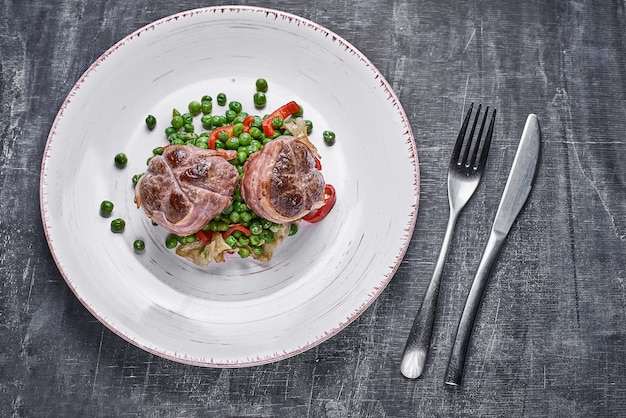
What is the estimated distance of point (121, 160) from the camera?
447cm

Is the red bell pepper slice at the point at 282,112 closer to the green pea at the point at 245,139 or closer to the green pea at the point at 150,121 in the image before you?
the green pea at the point at 245,139

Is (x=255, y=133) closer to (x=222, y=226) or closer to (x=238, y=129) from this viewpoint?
(x=238, y=129)

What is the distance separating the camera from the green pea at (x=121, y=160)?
446 centimetres

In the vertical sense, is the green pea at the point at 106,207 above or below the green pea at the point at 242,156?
below

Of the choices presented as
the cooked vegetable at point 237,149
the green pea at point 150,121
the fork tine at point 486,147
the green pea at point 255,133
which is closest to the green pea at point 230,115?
the cooked vegetable at point 237,149

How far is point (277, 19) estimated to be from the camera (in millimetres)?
4430

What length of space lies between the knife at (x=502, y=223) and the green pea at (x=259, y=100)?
186 centimetres

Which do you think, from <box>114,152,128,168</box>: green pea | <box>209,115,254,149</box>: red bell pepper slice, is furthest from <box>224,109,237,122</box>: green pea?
<box>114,152,128,168</box>: green pea

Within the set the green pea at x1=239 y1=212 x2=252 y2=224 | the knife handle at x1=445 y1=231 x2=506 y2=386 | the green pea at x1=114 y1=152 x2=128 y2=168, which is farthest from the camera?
the knife handle at x1=445 y1=231 x2=506 y2=386

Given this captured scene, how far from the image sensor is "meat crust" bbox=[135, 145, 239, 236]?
3936mm

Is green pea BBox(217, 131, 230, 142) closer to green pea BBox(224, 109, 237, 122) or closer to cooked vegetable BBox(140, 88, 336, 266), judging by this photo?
cooked vegetable BBox(140, 88, 336, 266)

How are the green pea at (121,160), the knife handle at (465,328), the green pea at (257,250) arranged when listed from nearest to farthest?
1. the green pea at (257,250)
2. the green pea at (121,160)
3. the knife handle at (465,328)

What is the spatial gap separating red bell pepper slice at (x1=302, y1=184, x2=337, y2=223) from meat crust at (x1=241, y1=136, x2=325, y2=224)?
0.99 feet

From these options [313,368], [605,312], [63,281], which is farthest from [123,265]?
[605,312]
